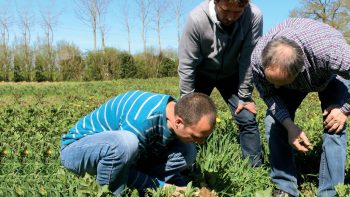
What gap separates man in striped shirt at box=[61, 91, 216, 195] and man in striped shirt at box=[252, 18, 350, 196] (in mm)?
492

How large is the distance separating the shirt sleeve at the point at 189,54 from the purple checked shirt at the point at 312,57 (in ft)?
2.06

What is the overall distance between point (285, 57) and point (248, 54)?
47.4 inches

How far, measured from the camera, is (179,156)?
2773mm

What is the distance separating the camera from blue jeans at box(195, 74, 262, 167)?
3.43m

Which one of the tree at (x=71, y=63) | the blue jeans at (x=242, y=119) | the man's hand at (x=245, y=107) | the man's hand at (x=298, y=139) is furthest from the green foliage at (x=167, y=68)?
the man's hand at (x=298, y=139)

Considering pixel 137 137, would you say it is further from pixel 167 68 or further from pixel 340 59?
pixel 167 68

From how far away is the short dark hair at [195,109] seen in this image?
2250mm

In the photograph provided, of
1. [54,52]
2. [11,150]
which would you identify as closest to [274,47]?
[11,150]

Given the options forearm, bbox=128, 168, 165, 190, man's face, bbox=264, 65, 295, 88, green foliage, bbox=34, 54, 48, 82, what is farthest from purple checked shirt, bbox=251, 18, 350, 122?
green foliage, bbox=34, 54, 48, 82

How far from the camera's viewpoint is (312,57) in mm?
2439

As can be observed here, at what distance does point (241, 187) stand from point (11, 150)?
182 centimetres

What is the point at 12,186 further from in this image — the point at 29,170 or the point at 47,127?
the point at 47,127

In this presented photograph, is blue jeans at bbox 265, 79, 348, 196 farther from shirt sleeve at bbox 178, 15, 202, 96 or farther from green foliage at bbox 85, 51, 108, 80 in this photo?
green foliage at bbox 85, 51, 108, 80

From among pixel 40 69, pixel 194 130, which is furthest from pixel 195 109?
pixel 40 69
